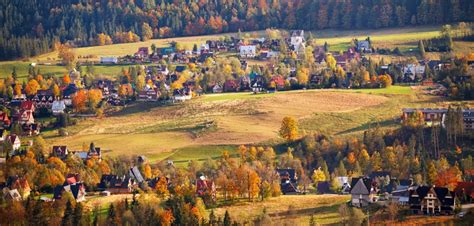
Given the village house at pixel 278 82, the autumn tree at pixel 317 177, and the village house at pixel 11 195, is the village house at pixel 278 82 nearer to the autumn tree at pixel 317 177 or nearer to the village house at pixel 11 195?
the autumn tree at pixel 317 177

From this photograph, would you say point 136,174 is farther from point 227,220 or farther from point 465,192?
point 465,192

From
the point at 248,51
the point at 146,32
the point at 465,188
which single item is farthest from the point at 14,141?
the point at 146,32

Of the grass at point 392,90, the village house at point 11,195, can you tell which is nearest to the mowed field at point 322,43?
the grass at point 392,90

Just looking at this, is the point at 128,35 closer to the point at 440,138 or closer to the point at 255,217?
the point at 440,138

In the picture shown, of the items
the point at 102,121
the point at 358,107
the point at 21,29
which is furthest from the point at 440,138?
the point at 21,29

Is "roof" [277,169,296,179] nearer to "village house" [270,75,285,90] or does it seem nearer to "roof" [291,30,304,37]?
"village house" [270,75,285,90]

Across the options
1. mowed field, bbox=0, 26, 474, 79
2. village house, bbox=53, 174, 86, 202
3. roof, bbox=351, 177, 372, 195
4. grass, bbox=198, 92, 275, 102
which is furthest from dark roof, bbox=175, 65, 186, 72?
roof, bbox=351, 177, 372, 195
